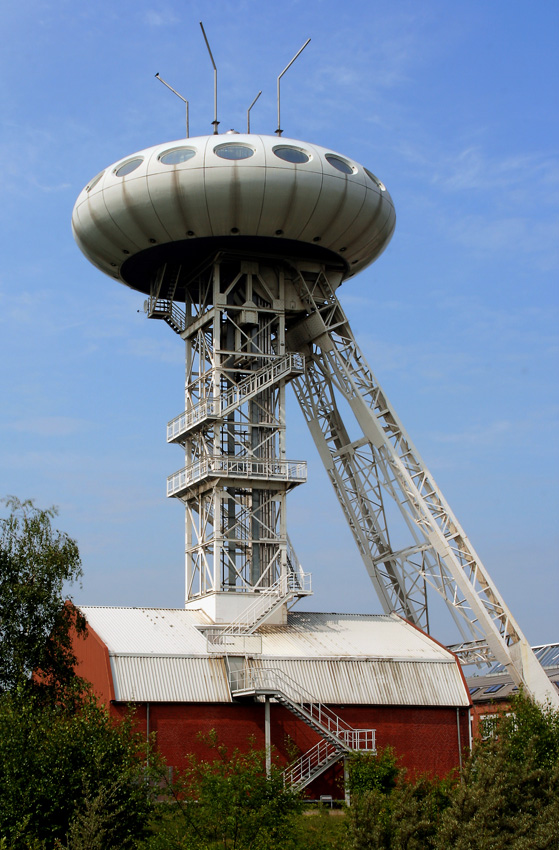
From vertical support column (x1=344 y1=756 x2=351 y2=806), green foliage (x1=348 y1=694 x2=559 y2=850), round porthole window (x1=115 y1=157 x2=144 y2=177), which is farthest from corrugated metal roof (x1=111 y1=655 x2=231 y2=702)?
round porthole window (x1=115 y1=157 x2=144 y2=177)

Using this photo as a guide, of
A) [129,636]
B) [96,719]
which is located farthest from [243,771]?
[129,636]

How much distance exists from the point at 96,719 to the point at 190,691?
7.45 metres

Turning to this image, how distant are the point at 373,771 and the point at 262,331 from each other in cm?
1891

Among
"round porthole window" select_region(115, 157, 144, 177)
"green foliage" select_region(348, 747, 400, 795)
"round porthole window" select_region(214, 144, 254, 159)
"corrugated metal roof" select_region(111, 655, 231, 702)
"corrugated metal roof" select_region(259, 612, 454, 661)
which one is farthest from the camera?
"round porthole window" select_region(115, 157, 144, 177)

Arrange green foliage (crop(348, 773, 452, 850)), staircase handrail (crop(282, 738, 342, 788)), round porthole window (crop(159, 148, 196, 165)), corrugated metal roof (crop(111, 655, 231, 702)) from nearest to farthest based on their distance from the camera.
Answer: green foliage (crop(348, 773, 452, 850)) < staircase handrail (crop(282, 738, 342, 788)) < corrugated metal roof (crop(111, 655, 231, 702)) < round porthole window (crop(159, 148, 196, 165))

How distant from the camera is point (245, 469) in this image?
4394cm

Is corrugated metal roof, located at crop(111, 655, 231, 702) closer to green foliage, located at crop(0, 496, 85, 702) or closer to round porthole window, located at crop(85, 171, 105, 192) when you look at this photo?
green foliage, located at crop(0, 496, 85, 702)

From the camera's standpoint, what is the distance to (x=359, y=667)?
1521 inches

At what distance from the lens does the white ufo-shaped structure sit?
1690 inches

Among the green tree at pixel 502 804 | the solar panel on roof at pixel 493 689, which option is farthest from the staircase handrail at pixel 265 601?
the solar panel on roof at pixel 493 689

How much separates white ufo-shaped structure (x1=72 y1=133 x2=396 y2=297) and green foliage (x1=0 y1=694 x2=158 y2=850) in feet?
68.1

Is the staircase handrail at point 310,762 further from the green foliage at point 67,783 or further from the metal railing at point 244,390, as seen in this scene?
the metal railing at point 244,390

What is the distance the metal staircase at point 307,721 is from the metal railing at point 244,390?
10.8 m

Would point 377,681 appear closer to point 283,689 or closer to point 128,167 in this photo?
point 283,689
